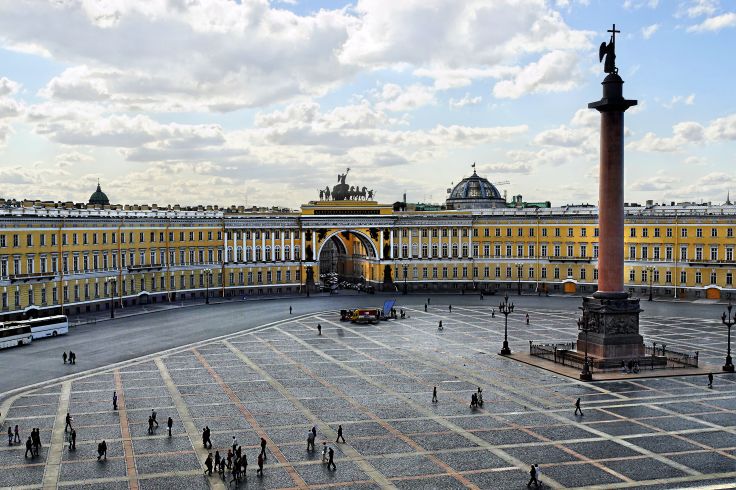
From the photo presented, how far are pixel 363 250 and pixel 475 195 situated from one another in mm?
30287

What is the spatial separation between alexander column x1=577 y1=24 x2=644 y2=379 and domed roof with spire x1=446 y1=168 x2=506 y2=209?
8734 centimetres

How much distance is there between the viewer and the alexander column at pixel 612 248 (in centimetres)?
5344

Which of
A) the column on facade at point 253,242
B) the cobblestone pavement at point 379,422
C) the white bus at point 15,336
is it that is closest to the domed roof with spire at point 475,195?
Answer: the column on facade at point 253,242

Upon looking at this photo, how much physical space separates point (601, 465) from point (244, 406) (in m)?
20.1

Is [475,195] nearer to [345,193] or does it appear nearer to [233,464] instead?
[345,193]

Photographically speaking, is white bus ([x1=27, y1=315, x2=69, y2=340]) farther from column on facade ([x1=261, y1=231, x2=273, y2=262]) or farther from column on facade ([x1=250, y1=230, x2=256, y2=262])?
column on facade ([x1=261, y1=231, x2=273, y2=262])

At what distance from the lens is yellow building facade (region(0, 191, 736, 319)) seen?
283 feet

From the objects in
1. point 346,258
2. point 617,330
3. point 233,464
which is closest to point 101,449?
point 233,464

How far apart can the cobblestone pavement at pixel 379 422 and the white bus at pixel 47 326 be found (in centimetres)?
1625

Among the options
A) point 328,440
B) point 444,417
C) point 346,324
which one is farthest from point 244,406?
point 346,324

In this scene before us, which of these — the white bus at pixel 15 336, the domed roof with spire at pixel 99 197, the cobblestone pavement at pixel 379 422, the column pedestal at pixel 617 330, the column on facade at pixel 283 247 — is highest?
the domed roof with spire at pixel 99 197

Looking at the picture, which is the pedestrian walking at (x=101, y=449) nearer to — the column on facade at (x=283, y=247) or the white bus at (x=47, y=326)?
the white bus at (x=47, y=326)

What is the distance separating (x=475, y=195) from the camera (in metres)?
143

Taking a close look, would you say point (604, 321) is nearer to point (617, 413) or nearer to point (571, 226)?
point (617, 413)
